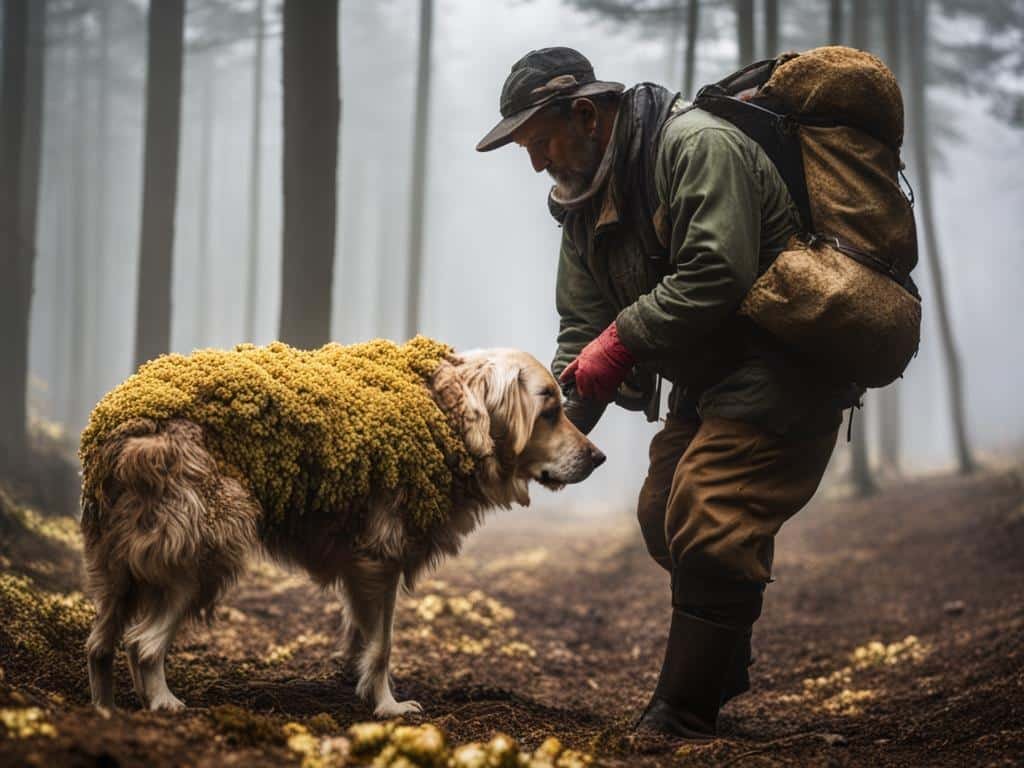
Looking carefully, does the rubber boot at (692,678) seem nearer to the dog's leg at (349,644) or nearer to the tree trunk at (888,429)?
the dog's leg at (349,644)

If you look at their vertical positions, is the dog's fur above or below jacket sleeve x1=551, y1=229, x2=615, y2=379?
below

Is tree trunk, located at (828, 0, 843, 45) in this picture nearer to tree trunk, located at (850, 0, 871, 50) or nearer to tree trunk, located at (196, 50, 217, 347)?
tree trunk, located at (850, 0, 871, 50)

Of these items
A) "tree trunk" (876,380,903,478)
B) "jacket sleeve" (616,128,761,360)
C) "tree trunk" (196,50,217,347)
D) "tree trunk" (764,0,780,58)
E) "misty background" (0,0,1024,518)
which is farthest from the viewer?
"tree trunk" (196,50,217,347)

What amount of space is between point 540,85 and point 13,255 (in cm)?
902

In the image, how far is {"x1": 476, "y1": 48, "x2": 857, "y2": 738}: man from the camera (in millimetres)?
3701

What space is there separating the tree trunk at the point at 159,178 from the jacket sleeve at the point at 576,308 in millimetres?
6954

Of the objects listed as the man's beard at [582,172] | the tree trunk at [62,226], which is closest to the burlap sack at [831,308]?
the man's beard at [582,172]

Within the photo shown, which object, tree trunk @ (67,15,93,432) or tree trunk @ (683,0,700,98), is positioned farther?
tree trunk @ (67,15,93,432)

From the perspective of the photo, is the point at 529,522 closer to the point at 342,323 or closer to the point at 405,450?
the point at 405,450

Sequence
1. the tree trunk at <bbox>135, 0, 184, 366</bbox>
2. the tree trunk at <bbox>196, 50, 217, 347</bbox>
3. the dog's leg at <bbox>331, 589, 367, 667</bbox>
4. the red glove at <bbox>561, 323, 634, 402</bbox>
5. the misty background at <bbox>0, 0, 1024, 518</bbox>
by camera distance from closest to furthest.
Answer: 1. the red glove at <bbox>561, 323, 634, 402</bbox>
2. the dog's leg at <bbox>331, 589, 367, 667</bbox>
3. the tree trunk at <bbox>135, 0, 184, 366</bbox>
4. the misty background at <bbox>0, 0, 1024, 518</bbox>
5. the tree trunk at <bbox>196, 50, 217, 347</bbox>

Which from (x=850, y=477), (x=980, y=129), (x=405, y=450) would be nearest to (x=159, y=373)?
(x=405, y=450)

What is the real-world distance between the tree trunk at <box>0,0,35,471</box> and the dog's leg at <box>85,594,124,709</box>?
7.56 meters

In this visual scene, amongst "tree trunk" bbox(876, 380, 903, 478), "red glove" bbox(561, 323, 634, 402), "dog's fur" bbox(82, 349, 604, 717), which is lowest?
"tree trunk" bbox(876, 380, 903, 478)

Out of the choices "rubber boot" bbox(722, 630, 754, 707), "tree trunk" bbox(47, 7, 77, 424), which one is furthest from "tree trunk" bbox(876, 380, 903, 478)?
"tree trunk" bbox(47, 7, 77, 424)
